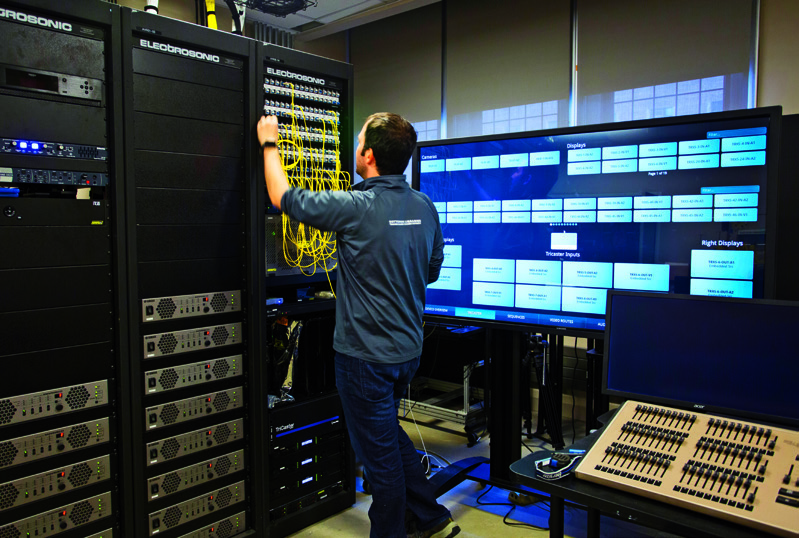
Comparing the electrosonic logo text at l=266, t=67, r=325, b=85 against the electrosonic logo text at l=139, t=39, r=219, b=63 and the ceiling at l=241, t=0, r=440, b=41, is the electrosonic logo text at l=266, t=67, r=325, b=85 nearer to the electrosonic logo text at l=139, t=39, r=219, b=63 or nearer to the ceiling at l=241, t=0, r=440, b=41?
the electrosonic logo text at l=139, t=39, r=219, b=63

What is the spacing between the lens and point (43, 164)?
66.8 inches

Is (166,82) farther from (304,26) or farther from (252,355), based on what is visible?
(304,26)

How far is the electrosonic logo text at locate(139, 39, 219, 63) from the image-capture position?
6.23 feet

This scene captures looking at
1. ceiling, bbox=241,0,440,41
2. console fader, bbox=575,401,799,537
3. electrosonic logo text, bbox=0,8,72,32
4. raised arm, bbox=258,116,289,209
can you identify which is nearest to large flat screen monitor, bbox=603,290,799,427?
console fader, bbox=575,401,799,537

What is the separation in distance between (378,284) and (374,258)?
0.29ft

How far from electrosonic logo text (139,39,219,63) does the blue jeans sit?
3.87 feet

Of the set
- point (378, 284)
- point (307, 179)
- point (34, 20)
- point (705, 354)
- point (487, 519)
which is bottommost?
point (487, 519)

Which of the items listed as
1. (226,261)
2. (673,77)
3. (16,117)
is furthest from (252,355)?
(673,77)

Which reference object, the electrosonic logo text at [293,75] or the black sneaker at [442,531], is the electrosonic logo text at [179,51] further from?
the black sneaker at [442,531]

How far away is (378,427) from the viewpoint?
188cm

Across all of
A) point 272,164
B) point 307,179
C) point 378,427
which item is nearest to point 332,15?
point 307,179

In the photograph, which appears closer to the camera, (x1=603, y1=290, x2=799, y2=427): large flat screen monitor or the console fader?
the console fader

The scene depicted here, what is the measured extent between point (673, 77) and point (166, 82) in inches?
114

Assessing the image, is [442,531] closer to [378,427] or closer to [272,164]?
[378,427]
